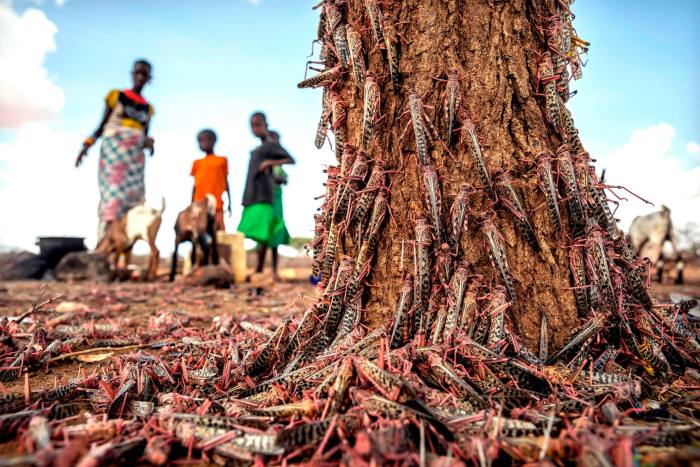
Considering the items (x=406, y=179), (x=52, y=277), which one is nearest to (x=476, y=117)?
(x=406, y=179)

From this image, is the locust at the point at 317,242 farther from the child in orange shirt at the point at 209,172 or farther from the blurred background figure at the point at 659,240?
the blurred background figure at the point at 659,240

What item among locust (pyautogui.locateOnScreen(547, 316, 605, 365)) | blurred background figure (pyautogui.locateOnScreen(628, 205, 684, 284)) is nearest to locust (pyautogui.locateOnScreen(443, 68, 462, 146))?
locust (pyautogui.locateOnScreen(547, 316, 605, 365))

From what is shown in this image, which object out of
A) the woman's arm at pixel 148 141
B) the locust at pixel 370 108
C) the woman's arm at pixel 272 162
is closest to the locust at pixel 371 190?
the locust at pixel 370 108

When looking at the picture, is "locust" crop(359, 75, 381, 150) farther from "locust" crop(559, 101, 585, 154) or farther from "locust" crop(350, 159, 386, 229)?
"locust" crop(559, 101, 585, 154)

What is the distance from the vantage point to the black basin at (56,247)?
1173 cm

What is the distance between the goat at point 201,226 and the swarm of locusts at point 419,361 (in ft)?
21.2

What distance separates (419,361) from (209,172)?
8815mm

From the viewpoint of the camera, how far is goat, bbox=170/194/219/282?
9.02 metres

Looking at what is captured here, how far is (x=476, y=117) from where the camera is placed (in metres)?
2.13

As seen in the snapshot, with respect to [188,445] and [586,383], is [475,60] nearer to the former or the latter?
[586,383]

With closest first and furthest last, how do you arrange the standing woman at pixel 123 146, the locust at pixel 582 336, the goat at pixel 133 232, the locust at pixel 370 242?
the locust at pixel 582 336
the locust at pixel 370 242
the standing woman at pixel 123 146
the goat at pixel 133 232

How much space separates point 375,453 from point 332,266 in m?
1.10

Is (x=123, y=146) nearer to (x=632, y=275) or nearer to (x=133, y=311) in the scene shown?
(x=133, y=311)

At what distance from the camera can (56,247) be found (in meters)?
11.8
